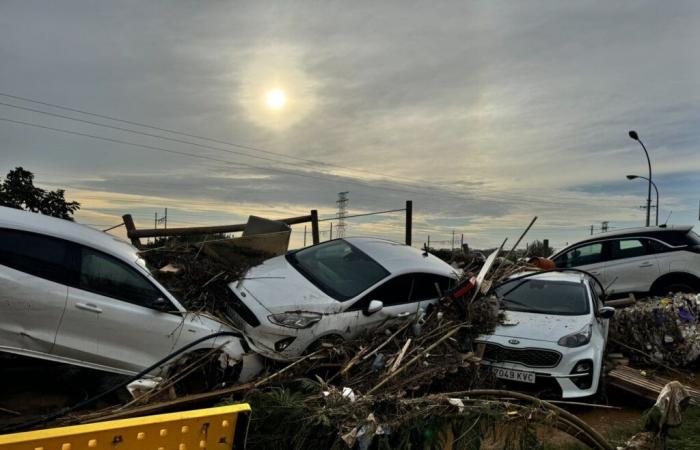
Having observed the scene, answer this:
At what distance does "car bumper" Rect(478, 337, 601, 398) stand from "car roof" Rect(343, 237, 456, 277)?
45.0 inches

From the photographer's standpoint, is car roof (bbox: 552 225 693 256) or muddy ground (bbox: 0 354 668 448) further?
car roof (bbox: 552 225 693 256)

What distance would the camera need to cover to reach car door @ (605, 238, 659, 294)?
1135cm

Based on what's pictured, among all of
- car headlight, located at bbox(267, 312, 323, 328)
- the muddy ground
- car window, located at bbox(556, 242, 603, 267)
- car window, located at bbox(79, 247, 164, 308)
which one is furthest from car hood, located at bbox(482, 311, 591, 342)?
car window, located at bbox(556, 242, 603, 267)

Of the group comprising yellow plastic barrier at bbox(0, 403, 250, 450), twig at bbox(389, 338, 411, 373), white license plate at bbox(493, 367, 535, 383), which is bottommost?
white license plate at bbox(493, 367, 535, 383)

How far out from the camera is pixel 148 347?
15.7ft

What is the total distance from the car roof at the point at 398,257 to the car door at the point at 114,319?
2756 mm

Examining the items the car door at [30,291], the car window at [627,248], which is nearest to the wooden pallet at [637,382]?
the car window at [627,248]

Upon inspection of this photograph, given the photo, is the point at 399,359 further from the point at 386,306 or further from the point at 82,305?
the point at 82,305

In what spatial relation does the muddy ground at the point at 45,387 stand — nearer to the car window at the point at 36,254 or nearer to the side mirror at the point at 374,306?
the car window at the point at 36,254

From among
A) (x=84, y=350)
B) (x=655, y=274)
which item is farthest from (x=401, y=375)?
(x=655, y=274)

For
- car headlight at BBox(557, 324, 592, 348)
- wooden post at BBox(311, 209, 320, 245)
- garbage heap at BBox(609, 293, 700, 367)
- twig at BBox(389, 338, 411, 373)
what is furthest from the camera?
wooden post at BBox(311, 209, 320, 245)

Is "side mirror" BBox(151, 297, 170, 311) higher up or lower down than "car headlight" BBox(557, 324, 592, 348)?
higher up

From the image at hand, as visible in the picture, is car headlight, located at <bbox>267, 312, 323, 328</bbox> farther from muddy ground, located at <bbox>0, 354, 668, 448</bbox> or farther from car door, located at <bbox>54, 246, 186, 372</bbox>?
muddy ground, located at <bbox>0, 354, 668, 448</bbox>

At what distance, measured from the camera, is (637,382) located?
6.91 meters
